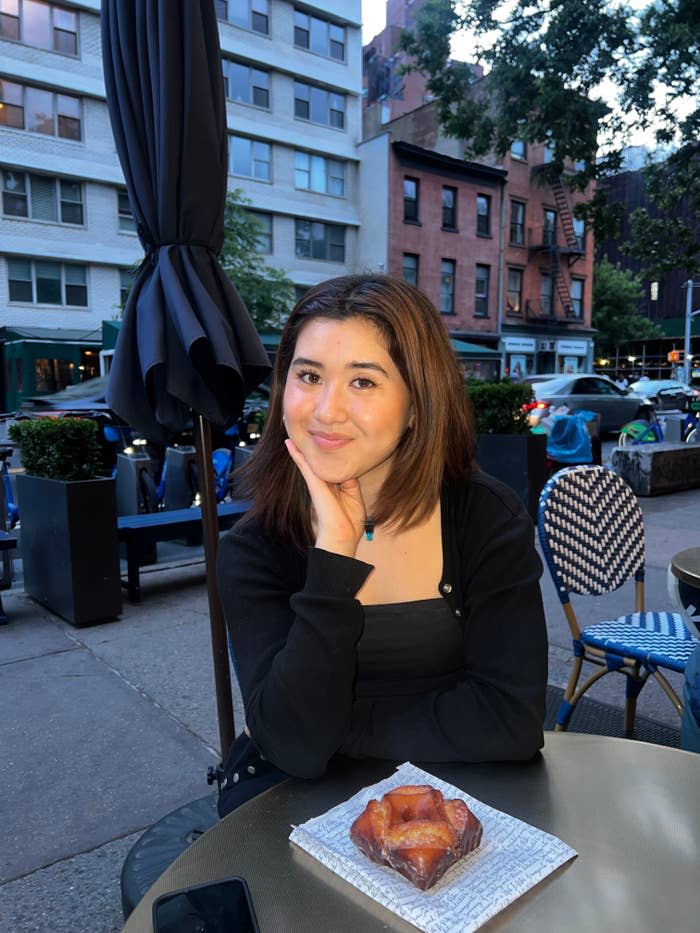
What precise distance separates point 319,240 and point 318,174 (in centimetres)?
258

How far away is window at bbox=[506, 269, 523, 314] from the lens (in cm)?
2995

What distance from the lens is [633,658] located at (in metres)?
2.74

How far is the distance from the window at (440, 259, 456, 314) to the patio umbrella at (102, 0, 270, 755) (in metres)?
26.5

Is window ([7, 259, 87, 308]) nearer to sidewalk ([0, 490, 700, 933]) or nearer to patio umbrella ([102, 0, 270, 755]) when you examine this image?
sidewalk ([0, 490, 700, 933])

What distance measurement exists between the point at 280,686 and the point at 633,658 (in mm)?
1896

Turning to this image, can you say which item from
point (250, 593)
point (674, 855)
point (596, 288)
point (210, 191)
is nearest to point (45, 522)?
point (210, 191)

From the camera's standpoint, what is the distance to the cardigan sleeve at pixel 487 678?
1.39 metres

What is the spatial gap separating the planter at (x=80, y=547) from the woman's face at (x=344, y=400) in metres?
3.40

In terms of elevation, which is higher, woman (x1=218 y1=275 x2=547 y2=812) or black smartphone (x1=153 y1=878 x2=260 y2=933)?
woman (x1=218 y1=275 x2=547 y2=812)

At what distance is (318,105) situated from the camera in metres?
27.2

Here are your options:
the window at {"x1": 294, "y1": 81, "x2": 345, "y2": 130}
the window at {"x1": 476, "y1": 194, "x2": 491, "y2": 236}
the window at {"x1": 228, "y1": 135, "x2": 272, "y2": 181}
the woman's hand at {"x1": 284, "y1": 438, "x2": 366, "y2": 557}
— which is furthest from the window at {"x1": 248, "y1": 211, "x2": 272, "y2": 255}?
the woman's hand at {"x1": 284, "y1": 438, "x2": 366, "y2": 557}

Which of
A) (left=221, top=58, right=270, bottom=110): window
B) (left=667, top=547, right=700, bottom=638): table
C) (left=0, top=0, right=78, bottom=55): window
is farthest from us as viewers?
(left=221, top=58, right=270, bottom=110): window

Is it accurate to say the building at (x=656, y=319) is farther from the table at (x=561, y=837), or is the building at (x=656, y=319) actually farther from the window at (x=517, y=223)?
the table at (x=561, y=837)

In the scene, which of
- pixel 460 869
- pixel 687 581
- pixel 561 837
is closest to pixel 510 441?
pixel 687 581
